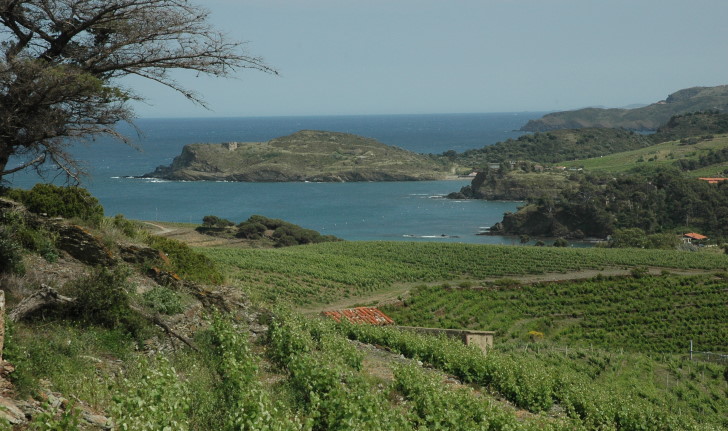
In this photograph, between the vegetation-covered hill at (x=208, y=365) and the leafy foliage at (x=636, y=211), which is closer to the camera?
the vegetation-covered hill at (x=208, y=365)

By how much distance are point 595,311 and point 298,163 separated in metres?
136

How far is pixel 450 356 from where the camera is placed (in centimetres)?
1638

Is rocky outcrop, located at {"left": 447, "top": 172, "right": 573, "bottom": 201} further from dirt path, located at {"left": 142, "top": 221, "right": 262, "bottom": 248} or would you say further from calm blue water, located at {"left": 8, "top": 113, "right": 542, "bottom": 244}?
dirt path, located at {"left": 142, "top": 221, "right": 262, "bottom": 248}

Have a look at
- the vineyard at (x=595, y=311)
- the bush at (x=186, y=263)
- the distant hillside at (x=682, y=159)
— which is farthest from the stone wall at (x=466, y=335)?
the distant hillside at (x=682, y=159)

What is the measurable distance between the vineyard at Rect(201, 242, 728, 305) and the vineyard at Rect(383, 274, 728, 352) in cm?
419

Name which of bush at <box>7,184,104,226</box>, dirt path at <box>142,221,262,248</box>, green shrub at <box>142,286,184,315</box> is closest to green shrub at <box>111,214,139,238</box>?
bush at <box>7,184,104,226</box>

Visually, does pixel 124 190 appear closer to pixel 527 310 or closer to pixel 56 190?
pixel 527 310

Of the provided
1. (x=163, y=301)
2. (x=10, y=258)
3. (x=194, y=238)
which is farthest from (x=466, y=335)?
(x=194, y=238)

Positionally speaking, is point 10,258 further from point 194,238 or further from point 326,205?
point 326,205

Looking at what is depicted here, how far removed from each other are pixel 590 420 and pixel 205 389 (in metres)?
8.70

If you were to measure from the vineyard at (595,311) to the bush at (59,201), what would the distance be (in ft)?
59.1

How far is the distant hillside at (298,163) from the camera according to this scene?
160325mm

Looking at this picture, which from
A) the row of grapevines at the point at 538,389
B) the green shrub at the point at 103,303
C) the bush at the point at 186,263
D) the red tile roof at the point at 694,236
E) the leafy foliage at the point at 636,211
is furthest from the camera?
the leafy foliage at the point at 636,211

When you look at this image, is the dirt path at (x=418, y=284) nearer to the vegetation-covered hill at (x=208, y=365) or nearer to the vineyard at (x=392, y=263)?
the vineyard at (x=392, y=263)
